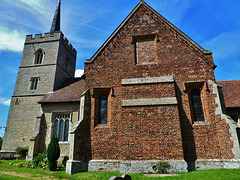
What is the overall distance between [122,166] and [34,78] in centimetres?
1825

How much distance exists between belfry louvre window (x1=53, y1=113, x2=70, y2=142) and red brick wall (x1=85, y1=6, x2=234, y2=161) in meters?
6.68

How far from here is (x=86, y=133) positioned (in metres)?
10.9

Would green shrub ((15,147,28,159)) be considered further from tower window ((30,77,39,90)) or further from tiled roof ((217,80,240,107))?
tiled roof ((217,80,240,107))

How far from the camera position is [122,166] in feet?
31.3

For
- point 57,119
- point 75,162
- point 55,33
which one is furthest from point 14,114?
point 75,162

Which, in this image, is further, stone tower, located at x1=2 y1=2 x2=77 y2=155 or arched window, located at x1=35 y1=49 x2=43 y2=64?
arched window, located at x1=35 y1=49 x2=43 y2=64

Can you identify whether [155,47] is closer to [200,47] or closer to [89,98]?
[200,47]

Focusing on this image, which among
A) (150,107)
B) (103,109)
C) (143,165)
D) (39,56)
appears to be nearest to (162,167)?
(143,165)

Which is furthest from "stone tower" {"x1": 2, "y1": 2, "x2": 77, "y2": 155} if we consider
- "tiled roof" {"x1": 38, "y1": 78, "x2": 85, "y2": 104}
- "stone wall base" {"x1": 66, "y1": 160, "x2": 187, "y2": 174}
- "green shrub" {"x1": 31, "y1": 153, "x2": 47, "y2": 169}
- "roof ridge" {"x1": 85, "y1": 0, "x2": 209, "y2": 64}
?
"roof ridge" {"x1": 85, "y1": 0, "x2": 209, "y2": 64}

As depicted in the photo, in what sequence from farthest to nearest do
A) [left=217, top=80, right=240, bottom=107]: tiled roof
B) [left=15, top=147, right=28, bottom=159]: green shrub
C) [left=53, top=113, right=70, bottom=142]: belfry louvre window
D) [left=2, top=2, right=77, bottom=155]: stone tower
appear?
[left=2, top=2, right=77, bottom=155]: stone tower < [left=15, top=147, right=28, bottom=159]: green shrub < [left=53, top=113, right=70, bottom=142]: belfry louvre window < [left=217, top=80, right=240, bottom=107]: tiled roof

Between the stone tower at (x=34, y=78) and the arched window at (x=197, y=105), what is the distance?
14611mm

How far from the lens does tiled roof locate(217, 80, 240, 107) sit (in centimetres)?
1484

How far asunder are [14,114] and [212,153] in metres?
21.0

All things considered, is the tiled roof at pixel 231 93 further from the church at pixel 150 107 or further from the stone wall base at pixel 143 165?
the stone wall base at pixel 143 165
